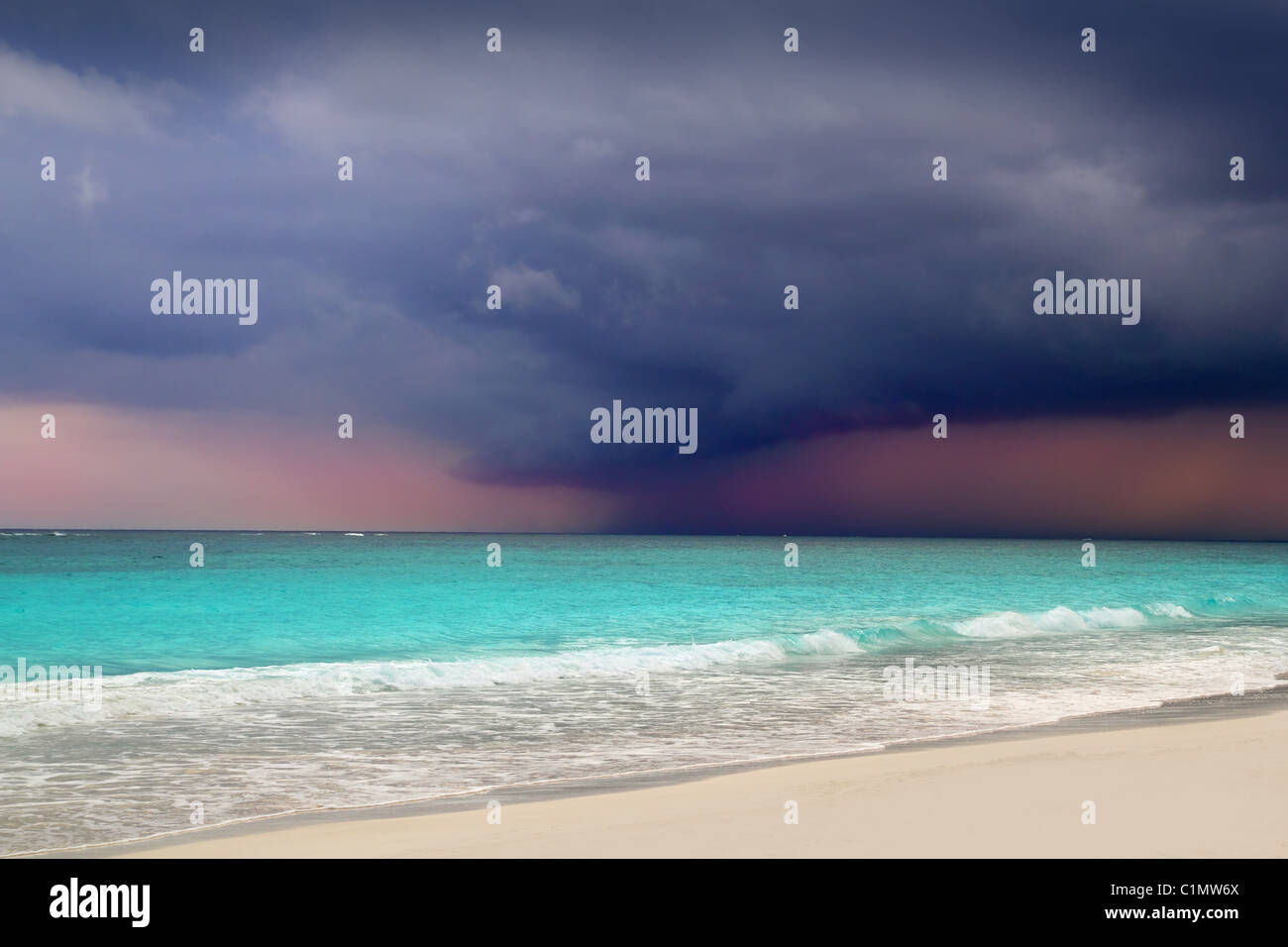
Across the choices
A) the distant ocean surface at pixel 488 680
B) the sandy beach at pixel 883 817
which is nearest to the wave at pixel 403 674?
the distant ocean surface at pixel 488 680

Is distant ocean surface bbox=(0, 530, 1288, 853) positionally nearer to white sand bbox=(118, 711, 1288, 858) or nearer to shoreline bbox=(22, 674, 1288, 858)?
shoreline bbox=(22, 674, 1288, 858)

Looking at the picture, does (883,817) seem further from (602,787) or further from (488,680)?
(488,680)

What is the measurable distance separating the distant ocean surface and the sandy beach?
4.05 ft

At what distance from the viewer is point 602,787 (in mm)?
9688

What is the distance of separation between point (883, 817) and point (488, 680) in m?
12.6

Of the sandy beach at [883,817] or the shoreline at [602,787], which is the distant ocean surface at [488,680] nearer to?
the shoreline at [602,787]

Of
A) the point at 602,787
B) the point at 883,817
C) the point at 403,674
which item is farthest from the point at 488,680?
the point at 883,817

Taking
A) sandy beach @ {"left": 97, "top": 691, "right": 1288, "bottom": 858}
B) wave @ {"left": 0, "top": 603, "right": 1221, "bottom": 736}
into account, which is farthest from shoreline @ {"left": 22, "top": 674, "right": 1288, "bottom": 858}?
wave @ {"left": 0, "top": 603, "right": 1221, "bottom": 736}

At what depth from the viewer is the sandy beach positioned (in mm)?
7070

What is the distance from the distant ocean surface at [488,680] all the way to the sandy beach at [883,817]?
48.7 inches

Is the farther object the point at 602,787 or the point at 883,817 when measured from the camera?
the point at 602,787

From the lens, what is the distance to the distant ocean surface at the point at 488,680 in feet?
33.7
